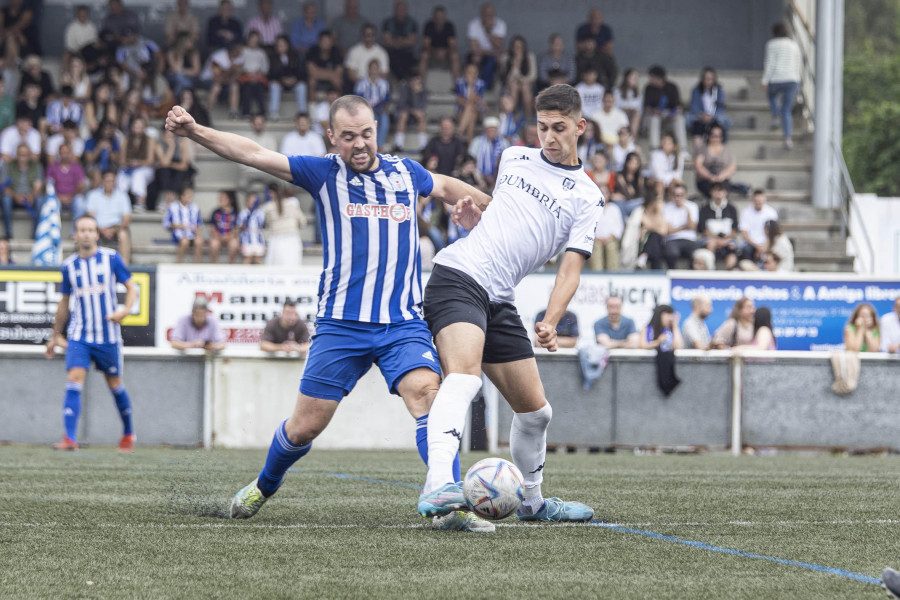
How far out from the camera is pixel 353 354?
5.77m

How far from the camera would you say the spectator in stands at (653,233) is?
17016 millimetres

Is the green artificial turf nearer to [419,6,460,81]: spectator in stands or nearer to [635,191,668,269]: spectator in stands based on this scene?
[635,191,668,269]: spectator in stands

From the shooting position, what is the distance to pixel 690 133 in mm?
20594

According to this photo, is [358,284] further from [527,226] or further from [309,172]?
[527,226]

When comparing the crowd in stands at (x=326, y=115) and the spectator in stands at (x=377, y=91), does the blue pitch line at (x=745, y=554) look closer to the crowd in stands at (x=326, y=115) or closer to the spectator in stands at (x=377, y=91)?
the crowd in stands at (x=326, y=115)

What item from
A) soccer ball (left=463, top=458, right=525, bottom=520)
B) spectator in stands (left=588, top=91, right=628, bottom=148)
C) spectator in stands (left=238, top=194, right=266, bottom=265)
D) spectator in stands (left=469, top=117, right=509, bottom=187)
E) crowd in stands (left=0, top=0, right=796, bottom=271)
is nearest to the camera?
soccer ball (left=463, top=458, right=525, bottom=520)

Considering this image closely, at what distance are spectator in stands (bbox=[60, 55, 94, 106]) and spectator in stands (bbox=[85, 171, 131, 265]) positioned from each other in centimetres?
290

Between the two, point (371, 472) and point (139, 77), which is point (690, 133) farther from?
point (371, 472)

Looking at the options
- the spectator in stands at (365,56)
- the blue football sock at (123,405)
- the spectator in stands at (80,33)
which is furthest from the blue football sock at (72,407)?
the spectator in stands at (80,33)

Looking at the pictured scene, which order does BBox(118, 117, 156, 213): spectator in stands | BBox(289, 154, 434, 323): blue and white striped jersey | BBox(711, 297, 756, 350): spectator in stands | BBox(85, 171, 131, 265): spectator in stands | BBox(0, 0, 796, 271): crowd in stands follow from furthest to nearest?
1. BBox(118, 117, 156, 213): spectator in stands
2. BBox(85, 171, 131, 265): spectator in stands
3. BBox(0, 0, 796, 271): crowd in stands
4. BBox(711, 297, 756, 350): spectator in stands
5. BBox(289, 154, 434, 323): blue and white striped jersey

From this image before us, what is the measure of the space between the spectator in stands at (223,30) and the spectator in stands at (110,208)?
4.82 meters

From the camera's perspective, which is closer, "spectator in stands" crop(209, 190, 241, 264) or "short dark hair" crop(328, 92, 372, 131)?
"short dark hair" crop(328, 92, 372, 131)

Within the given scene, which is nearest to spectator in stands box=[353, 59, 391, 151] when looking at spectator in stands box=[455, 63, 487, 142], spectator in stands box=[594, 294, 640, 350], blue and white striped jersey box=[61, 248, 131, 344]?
spectator in stands box=[455, 63, 487, 142]

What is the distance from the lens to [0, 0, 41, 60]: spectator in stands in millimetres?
21922
